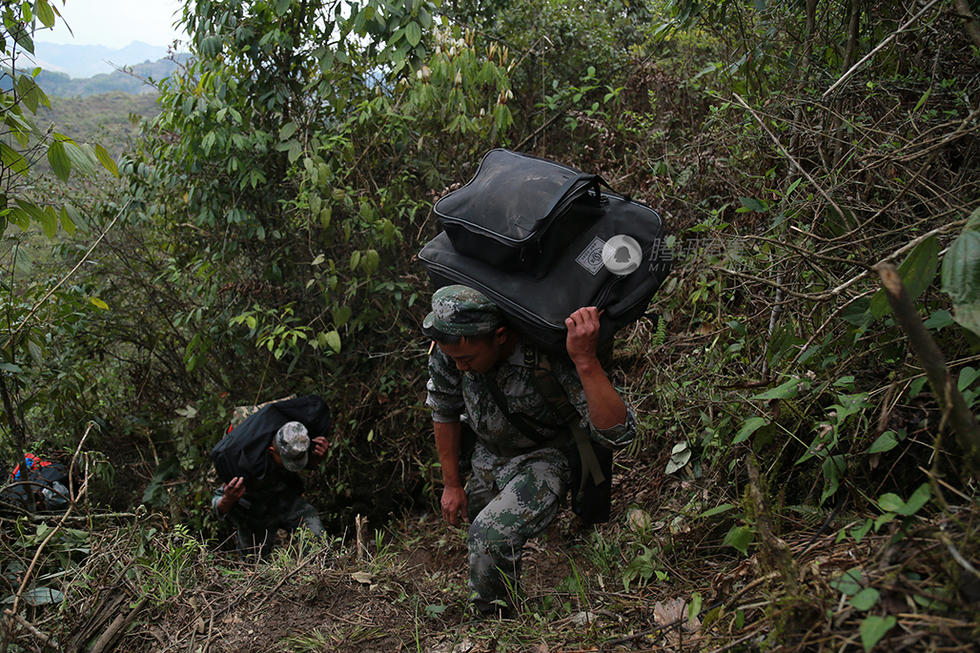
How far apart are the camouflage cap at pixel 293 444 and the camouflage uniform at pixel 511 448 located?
1.64 meters

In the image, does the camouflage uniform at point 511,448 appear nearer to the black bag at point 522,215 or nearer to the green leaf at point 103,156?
the black bag at point 522,215

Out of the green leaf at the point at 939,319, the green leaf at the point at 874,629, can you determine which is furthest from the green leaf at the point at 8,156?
the green leaf at the point at 939,319

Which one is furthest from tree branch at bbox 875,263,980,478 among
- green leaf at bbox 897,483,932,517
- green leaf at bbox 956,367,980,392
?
green leaf at bbox 956,367,980,392

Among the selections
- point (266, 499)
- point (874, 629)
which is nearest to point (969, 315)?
point (874, 629)

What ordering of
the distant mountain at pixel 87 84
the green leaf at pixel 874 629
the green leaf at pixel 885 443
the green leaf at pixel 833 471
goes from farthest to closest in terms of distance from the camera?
the distant mountain at pixel 87 84 → the green leaf at pixel 833 471 → the green leaf at pixel 885 443 → the green leaf at pixel 874 629

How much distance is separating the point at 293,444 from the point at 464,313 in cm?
233

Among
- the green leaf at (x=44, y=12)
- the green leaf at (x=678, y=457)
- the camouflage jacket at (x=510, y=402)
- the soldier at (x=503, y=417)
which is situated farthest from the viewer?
the green leaf at (x=678, y=457)

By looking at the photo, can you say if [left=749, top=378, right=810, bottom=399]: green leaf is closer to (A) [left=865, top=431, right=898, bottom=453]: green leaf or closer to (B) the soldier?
(A) [left=865, top=431, right=898, bottom=453]: green leaf

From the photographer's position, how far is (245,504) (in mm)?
4578

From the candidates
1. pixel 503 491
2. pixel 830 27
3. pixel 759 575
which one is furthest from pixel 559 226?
pixel 830 27

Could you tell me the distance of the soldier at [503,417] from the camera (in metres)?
2.48

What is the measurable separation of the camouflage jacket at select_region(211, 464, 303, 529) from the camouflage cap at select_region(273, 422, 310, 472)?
21cm

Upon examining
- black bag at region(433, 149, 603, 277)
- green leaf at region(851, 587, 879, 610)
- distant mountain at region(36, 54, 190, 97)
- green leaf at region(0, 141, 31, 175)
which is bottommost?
green leaf at region(851, 587, 879, 610)

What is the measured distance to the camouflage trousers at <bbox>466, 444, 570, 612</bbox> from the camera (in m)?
2.67
